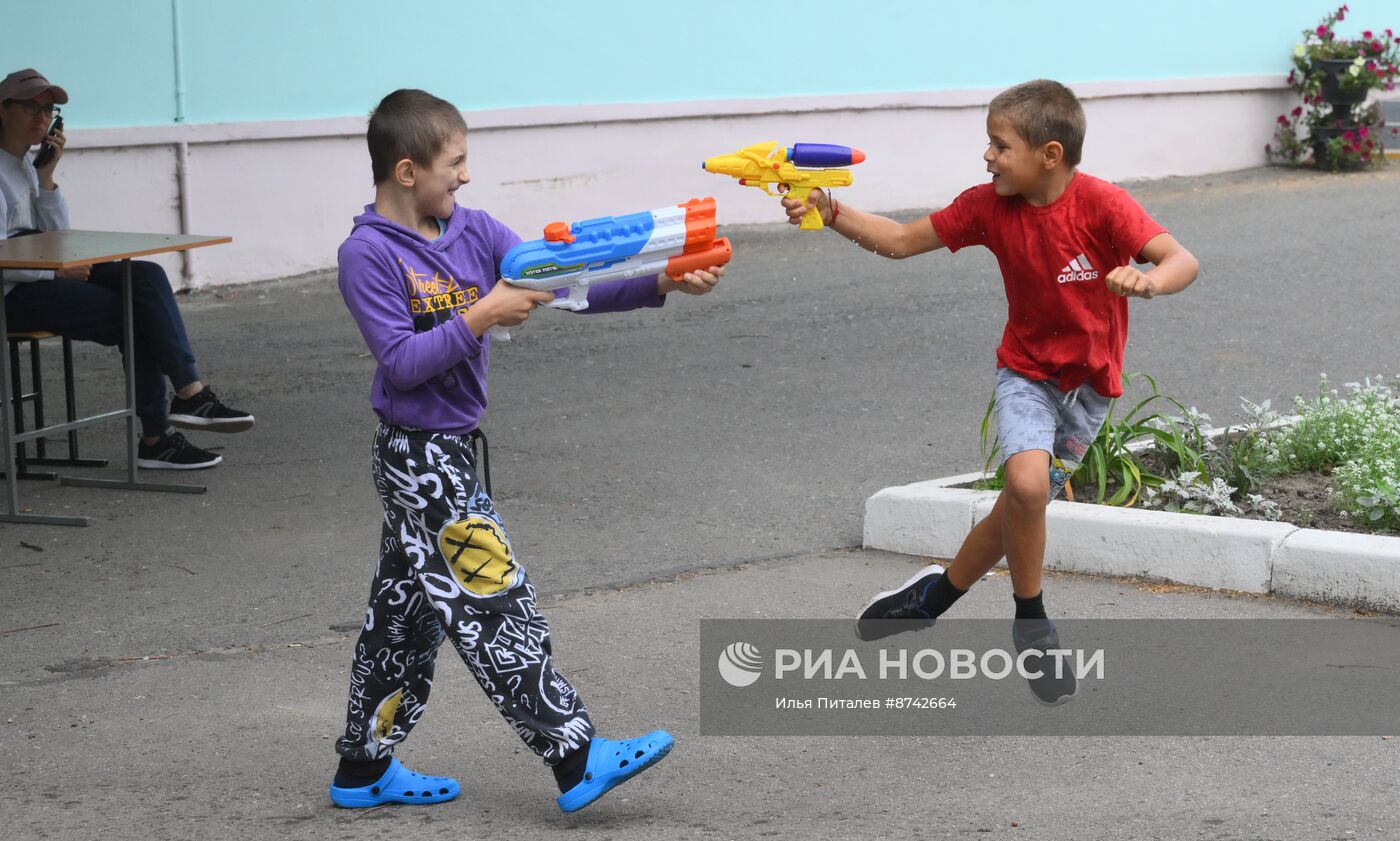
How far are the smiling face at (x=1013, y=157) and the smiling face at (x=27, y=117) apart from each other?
15.6 feet

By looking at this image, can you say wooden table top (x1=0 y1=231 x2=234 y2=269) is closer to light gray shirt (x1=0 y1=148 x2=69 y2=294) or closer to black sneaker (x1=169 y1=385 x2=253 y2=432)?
light gray shirt (x1=0 y1=148 x2=69 y2=294)

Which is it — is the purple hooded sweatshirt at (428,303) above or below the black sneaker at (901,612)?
above

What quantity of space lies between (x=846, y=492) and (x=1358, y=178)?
34.9 feet

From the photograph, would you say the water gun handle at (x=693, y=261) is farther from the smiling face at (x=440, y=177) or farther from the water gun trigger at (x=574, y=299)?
the smiling face at (x=440, y=177)

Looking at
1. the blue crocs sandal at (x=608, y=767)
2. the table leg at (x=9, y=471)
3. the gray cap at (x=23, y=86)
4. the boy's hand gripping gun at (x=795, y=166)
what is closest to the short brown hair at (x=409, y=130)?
the boy's hand gripping gun at (x=795, y=166)

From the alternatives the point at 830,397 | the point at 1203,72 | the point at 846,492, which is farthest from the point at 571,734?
the point at 1203,72

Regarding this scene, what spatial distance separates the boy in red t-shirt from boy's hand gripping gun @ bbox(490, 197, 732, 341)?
2.40ft

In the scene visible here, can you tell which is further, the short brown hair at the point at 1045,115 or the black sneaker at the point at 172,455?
the black sneaker at the point at 172,455

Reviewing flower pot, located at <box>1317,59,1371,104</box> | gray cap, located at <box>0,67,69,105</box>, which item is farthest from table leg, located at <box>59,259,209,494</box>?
flower pot, located at <box>1317,59,1371,104</box>

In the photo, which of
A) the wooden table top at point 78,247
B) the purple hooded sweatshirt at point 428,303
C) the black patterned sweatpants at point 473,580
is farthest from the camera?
the wooden table top at point 78,247

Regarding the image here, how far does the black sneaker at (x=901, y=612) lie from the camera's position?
4.65m

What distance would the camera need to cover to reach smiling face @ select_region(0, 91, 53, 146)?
23.6 feet

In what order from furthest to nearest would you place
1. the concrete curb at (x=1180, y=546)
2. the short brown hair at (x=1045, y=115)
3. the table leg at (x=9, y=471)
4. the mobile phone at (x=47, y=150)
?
the mobile phone at (x=47, y=150) → the table leg at (x=9, y=471) → the concrete curb at (x=1180, y=546) → the short brown hair at (x=1045, y=115)

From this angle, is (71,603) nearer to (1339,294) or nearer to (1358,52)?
(1339,294)
